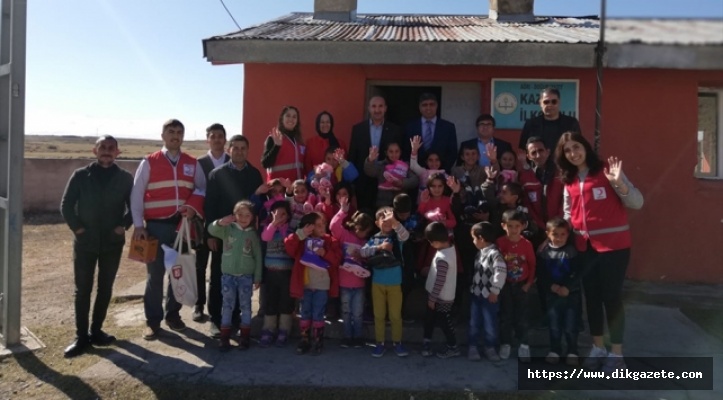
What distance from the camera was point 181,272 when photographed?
430 centimetres

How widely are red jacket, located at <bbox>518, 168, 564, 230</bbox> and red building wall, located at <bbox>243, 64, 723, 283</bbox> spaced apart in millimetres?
Result: 1521

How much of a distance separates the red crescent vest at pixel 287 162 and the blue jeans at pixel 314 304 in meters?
1.16

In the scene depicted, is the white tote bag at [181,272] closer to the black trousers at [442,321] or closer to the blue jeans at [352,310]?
the blue jeans at [352,310]

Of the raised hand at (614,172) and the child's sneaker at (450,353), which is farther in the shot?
the child's sneaker at (450,353)

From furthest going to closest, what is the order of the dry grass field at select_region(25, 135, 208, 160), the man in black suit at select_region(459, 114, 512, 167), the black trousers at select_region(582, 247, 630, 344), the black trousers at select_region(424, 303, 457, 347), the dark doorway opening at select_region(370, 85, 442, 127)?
the dry grass field at select_region(25, 135, 208, 160), the dark doorway opening at select_region(370, 85, 442, 127), the man in black suit at select_region(459, 114, 512, 167), the black trousers at select_region(424, 303, 457, 347), the black trousers at select_region(582, 247, 630, 344)

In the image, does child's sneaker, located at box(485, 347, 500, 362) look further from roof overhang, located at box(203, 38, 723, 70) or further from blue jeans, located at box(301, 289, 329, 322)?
roof overhang, located at box(203, 38, 723, 70)

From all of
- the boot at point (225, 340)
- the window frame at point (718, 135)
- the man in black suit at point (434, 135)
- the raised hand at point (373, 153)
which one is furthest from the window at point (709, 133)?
the boot at point (225, 340)

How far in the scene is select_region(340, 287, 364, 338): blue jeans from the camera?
4.18 m

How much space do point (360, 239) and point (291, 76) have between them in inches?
103

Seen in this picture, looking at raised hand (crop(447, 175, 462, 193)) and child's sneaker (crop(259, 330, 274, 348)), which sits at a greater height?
raised hand (crop(447, 175, 462, 193))

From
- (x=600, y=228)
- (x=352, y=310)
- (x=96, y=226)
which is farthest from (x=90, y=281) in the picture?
(x=600, y=228)

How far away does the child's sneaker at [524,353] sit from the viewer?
3.97 m

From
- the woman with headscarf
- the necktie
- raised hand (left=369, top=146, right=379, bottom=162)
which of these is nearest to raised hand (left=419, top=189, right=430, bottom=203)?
raised hand (left=369, top=146, right=379, bottom=162)

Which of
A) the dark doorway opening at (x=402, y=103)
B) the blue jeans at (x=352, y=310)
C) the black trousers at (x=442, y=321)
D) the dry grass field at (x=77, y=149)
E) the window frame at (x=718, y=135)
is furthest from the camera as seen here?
the dry grass field at (x=77, y=149)
